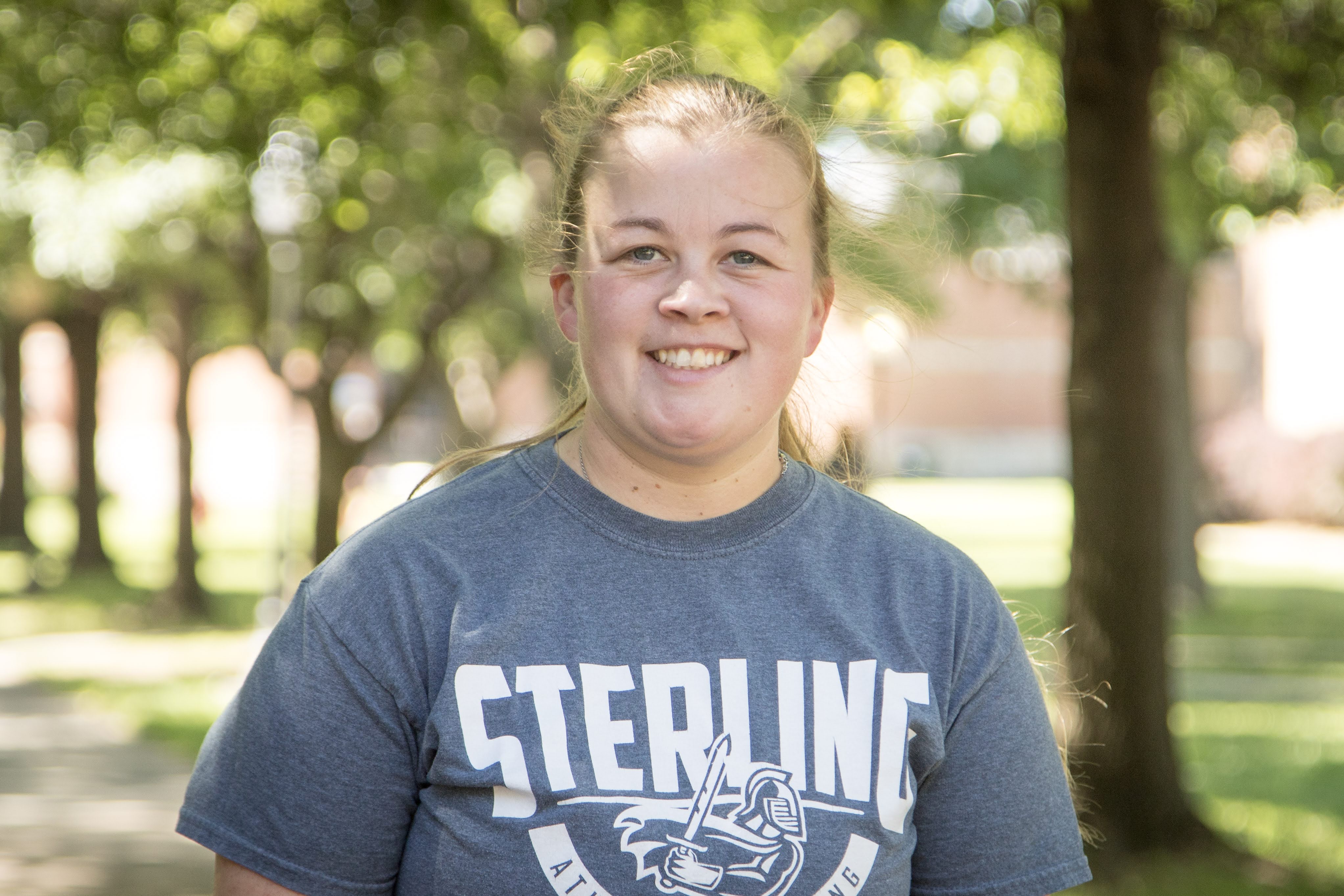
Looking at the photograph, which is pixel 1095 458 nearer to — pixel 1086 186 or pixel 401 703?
pixel 1086 186

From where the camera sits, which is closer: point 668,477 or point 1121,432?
point 668,477

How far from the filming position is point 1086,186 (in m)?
6.13

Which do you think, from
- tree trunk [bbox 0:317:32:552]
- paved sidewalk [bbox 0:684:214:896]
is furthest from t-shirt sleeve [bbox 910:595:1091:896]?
tree trunk [bbox 0:317:32:552]

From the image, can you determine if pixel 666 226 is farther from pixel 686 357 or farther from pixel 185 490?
pixel 185 490

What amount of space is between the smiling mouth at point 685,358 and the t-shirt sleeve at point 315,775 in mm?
524

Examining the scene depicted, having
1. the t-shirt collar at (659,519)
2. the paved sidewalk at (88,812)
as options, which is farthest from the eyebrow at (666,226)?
the paved sidewalk at (88,812)

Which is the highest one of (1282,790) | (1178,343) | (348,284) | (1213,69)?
(1213,69)

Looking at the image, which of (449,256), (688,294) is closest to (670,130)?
(688,294)

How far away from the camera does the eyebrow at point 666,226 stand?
1.85 metres

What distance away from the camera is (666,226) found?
6.07 ft

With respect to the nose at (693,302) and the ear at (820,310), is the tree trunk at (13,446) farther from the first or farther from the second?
the nose at (693,302)

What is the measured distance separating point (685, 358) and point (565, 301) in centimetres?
27

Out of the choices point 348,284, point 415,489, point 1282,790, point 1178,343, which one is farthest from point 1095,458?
point 1178,343

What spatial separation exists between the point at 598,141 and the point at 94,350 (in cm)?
1768
